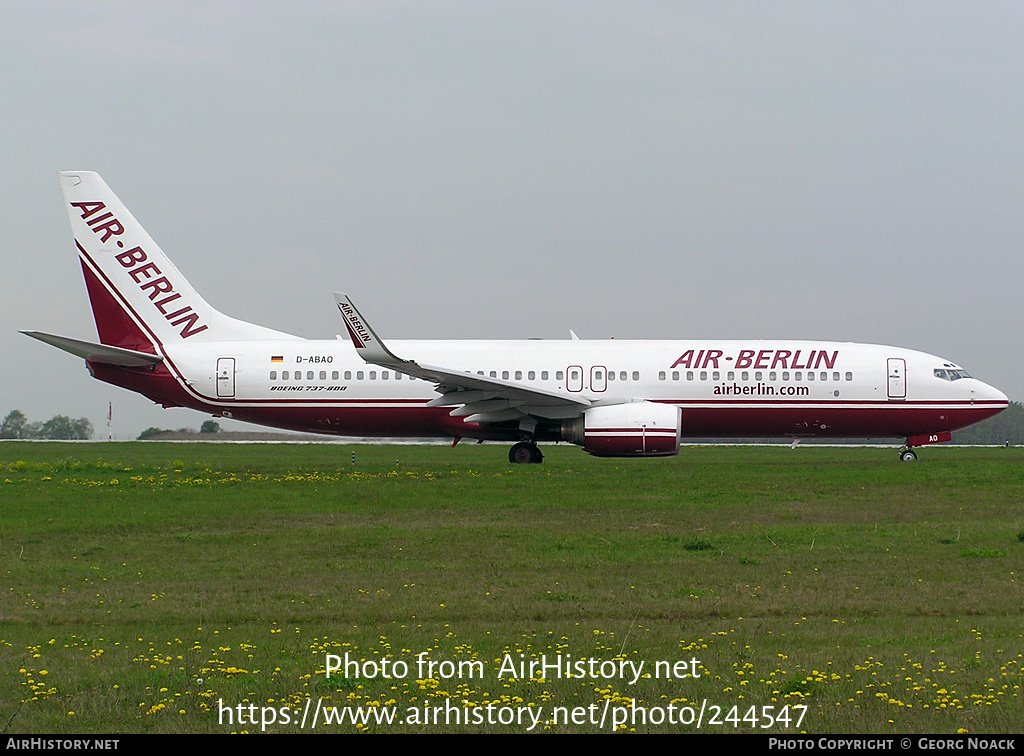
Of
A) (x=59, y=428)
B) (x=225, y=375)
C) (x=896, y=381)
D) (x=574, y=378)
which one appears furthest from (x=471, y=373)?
(x=59, y=428)

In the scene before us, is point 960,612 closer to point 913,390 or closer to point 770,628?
point 770,628

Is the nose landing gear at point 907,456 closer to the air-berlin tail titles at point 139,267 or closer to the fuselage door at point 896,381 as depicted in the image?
the fuselage door at point 896,381

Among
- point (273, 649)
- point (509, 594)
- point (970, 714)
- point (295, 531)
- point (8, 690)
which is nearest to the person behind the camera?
point (970, 714)

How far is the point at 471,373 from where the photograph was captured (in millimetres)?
30688

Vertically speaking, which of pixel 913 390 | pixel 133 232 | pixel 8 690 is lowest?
pixel 8 690

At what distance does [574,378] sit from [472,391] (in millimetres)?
3292

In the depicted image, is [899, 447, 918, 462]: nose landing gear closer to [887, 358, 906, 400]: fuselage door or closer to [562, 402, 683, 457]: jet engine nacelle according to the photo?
[887, 358, 906, 400]: fuselage door

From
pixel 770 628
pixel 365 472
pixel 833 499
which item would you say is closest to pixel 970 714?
pixel 770 628

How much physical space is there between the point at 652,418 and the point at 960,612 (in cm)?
1836

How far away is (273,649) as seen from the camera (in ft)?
27.2

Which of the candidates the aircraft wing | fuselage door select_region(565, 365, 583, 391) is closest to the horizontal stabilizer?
the aircraft wing

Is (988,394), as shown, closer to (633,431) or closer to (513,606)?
(633,431)

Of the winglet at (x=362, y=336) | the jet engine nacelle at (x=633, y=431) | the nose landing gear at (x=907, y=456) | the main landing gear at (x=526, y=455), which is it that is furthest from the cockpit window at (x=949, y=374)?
the winglet at (x=362, y=336)

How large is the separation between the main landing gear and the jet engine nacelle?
2.42m
